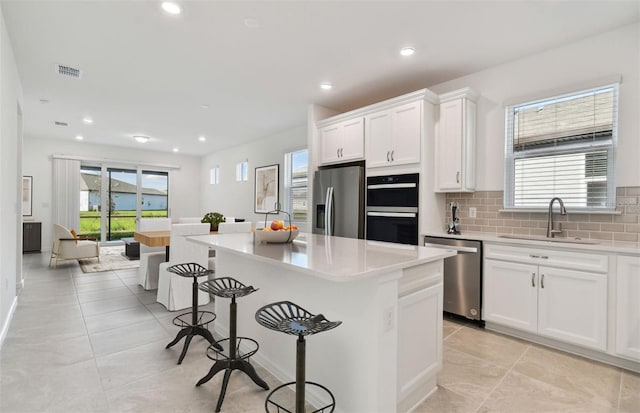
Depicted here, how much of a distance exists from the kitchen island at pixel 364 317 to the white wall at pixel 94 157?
7.77 m

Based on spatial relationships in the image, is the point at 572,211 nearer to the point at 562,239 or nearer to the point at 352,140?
the point at 562,239

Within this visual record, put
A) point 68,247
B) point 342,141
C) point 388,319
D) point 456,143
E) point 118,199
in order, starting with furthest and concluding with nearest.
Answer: point 118,199
point 68,247
point 342,141
point 456,143
point 388,319

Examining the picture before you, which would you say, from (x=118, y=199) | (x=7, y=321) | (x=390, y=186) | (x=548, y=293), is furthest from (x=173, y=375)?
(x=118, y=199)

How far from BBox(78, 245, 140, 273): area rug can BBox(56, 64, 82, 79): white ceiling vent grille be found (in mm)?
3278

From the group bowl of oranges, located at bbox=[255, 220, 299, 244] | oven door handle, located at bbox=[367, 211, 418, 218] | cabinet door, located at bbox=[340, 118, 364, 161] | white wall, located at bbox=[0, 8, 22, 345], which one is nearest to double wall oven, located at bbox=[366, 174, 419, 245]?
oven door handle, located at bbox=[367, 211, 418, 218]

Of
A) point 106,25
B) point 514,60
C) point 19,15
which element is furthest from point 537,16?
point 19,15

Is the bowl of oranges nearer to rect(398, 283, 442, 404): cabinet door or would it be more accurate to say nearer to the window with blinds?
rect(398, 283, 442, 404): cabinet door

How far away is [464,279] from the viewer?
10.4ft

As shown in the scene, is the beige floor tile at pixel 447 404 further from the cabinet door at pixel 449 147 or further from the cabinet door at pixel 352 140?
the cabinet door at pixel 352 140

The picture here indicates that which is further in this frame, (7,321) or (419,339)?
(7,321)

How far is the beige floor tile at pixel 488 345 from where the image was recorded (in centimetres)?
252

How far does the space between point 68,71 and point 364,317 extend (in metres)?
4.27

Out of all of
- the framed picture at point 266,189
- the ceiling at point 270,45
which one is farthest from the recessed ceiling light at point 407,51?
the framed picture at point 266,189

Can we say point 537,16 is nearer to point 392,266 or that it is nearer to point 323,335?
point 392,266
